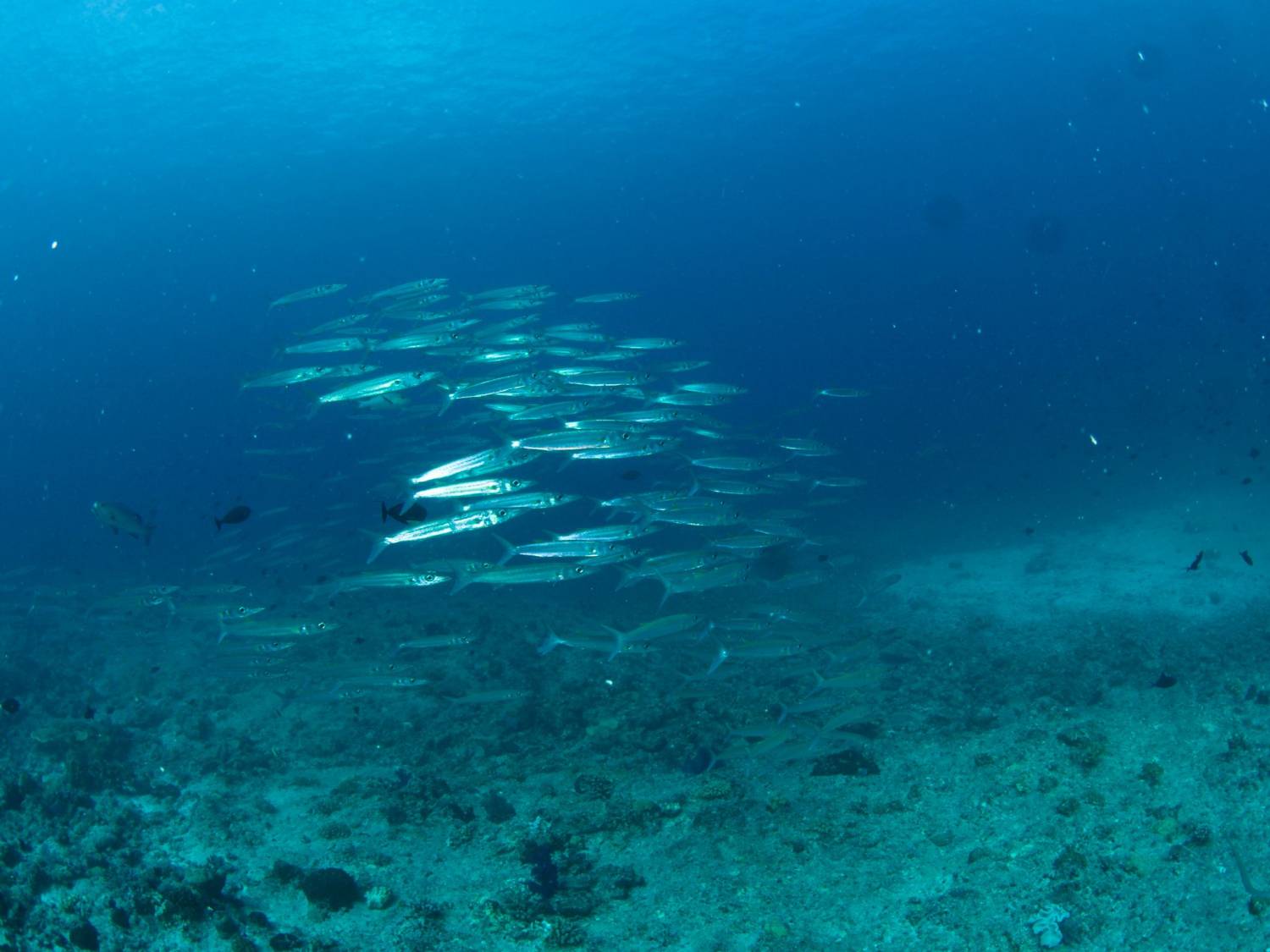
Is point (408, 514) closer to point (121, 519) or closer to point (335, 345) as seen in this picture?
point (335, 345)

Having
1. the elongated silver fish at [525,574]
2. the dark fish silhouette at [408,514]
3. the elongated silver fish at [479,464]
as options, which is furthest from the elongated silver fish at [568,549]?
the dark fish silhouette at [408,514]

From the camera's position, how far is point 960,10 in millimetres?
37938

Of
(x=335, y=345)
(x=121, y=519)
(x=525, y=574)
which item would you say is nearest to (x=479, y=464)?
(x=525, y=574)

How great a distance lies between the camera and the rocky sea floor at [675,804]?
509 cm

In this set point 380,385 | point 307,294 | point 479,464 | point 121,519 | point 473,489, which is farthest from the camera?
point 307,294

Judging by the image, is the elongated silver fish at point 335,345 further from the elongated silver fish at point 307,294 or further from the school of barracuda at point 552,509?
the elongated silver fish at point 307,294

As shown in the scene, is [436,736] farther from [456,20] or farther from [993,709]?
[456,20]

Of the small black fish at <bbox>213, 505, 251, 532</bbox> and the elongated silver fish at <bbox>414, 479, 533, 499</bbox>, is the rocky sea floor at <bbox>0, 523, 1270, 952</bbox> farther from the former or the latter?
the small black fish at <bbox>213, 505, 251, 532</bbox>

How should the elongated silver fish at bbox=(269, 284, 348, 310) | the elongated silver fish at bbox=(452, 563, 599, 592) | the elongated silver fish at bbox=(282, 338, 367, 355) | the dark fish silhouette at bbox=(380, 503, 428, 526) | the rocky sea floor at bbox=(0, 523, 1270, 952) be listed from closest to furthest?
the rocky sea floor at bbox=(0, 523, 1270, 952), the dark fish silhouette at bbox=(380, 503, 428, 526), the elongated silver fish at bbox=(452, 563, 599, 592), the elongated silver fish at bbox=(282, 338, 367, 355), the elongated silver fish at bbox=(269, 284, 348, 310)

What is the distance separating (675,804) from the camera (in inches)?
267

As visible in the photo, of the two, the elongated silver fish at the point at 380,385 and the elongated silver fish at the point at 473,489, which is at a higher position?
the elongated silver fish at the point at 380,385

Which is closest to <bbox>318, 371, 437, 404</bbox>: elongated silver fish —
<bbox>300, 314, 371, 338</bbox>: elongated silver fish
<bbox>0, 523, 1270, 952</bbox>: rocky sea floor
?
<bbox>300, 314, 371, 338</bbox>: elongated silver fish

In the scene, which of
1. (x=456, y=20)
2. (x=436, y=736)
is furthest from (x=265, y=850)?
(x=456, y=20)

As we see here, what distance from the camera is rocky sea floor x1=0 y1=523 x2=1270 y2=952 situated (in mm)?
5086
